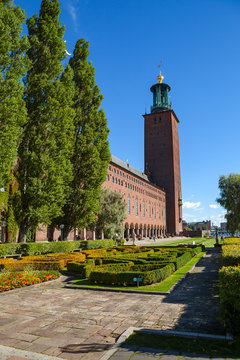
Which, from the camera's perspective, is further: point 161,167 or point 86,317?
point 161,167

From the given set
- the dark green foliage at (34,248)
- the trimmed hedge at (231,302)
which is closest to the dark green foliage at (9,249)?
the dark green foliage at (34,248)

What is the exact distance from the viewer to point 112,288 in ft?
31.3

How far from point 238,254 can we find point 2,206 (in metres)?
16.5

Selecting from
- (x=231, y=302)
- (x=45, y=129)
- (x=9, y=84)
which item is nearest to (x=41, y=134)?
(x=45, y=129)

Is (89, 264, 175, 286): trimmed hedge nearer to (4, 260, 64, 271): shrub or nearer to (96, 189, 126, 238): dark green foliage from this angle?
(4, 260, 64, 271): shrub

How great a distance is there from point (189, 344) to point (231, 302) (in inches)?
49.8

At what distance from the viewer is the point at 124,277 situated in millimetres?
10141

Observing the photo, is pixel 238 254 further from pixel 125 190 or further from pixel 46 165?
pixel 125 190

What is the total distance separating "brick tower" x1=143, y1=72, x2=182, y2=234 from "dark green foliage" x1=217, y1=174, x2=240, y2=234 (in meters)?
40.7

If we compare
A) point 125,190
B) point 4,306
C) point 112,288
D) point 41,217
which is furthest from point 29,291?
point 125,190

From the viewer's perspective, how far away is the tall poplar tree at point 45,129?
20172 millimetres

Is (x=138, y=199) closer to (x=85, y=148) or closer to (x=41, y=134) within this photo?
(x=85, y=148)

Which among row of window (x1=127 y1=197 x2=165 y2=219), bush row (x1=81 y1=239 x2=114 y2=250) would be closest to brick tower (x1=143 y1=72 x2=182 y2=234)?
row of window (x1=127 y1=197 x2=165 y2=219)

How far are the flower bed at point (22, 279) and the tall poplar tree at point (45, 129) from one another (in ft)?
28.4
